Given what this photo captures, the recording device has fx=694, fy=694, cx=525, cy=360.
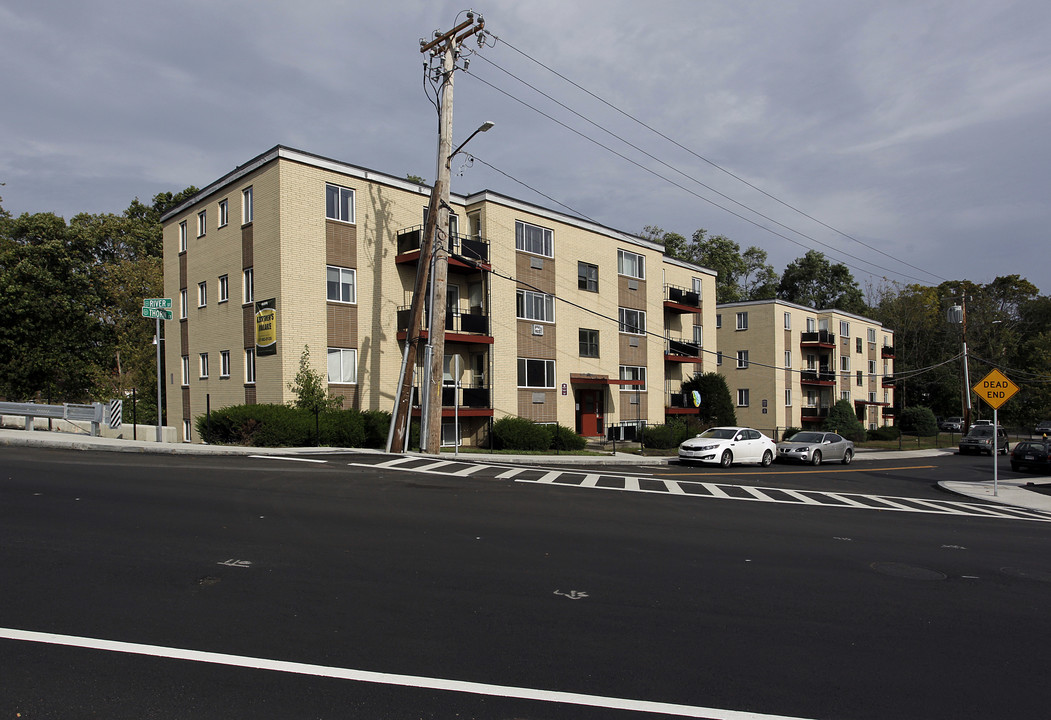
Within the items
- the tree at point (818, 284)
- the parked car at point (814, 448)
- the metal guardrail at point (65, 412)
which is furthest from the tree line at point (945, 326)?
the metal guardrail at point (65, 412)

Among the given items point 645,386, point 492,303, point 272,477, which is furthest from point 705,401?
point 272,477

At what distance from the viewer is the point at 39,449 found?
769 inches

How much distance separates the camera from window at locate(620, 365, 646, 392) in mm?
39134

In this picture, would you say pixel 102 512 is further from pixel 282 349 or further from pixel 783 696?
pixel 282 349

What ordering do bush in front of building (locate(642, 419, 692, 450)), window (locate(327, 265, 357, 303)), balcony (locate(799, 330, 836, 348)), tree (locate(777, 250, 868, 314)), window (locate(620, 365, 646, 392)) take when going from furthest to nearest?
tree (locate(777, 250, 868, 314))
balcony (locate(799, 330, 836, 348))
window (locate(620, 365, 646, 392))
bush in front of building (locate(642, 419, 692, 450))
window (locate(327, 265, 357, 303))

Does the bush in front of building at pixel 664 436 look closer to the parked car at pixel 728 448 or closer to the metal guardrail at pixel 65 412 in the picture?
the parked car at pixel 728 448

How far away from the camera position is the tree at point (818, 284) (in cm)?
9044

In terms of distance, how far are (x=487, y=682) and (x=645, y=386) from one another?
120 ft

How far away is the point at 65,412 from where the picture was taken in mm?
25703

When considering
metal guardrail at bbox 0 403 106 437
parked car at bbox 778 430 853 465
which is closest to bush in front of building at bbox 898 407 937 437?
parked car at bbox 778 430 853 465

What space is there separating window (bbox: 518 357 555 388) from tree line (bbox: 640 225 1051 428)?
4009cm

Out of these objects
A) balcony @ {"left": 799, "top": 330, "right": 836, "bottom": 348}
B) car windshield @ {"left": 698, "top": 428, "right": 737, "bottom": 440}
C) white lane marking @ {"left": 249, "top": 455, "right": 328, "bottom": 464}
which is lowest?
car windshield @ {"left": 698, "top": 428, "right": 737, "bottom": 440}

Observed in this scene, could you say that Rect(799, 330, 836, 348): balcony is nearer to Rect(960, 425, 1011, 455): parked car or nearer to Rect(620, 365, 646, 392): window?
Rect(960, 425, 1011, 455): parked car

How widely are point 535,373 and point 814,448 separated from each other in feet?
42.0
